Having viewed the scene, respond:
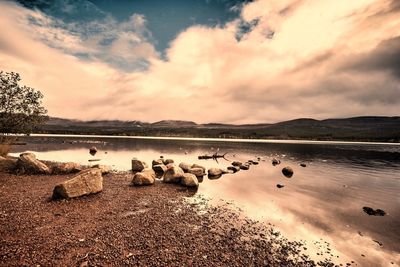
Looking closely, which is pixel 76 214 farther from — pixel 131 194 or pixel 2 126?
pixel 2 126

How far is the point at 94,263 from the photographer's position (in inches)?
340

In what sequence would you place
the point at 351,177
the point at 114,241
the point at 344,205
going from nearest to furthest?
the point at 114,241 < the point at 344,205 < the point at 351,177

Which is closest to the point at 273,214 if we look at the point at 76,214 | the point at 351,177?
the point at 76,214

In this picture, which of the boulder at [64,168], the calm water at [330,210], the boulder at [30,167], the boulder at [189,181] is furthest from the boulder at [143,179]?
the boulder at [30,167]

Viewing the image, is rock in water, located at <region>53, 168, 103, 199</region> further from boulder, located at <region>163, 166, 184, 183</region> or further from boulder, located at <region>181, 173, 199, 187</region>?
boulder, located at <region>181, 173, 199, 187</region>

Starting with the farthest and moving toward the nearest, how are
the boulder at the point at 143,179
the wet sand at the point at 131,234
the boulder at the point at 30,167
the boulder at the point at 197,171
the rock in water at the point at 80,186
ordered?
the boulder at the point at 197,171 < the boulder at the point at 30,167 < the boulder at the point at 143,179 < the rock in water at the point at 80,186 < the wet sand at the point at 131,234

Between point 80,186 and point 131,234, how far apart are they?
8455 millimetres

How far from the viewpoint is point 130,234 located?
11.4m

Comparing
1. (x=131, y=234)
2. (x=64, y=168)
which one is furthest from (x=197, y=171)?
(x=131, y=234)

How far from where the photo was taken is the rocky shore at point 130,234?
9188 mm

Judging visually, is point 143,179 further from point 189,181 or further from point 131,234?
point 131,234

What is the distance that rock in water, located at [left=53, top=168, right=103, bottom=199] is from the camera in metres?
16.1

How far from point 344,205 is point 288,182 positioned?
9.75m

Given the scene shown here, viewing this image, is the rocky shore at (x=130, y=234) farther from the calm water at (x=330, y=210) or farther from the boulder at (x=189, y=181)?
the boulder at (x=189, y=181)
